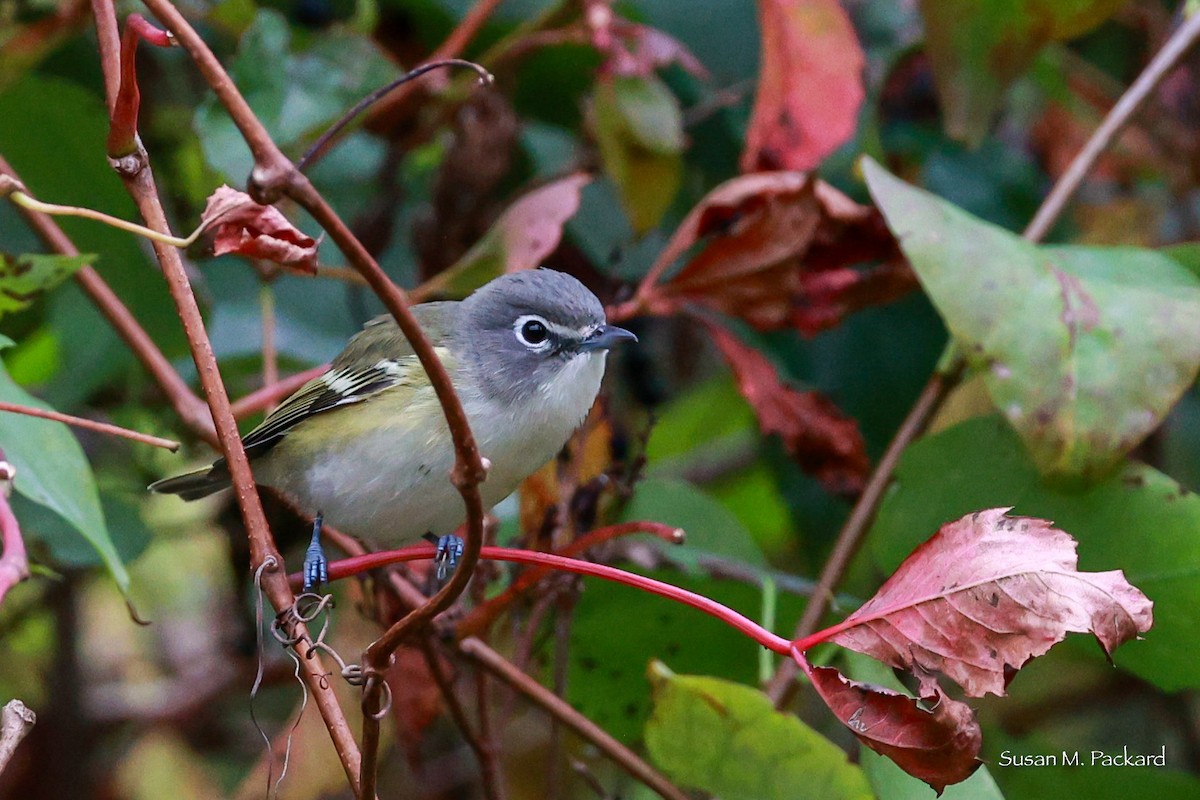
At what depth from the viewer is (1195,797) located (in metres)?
2.42

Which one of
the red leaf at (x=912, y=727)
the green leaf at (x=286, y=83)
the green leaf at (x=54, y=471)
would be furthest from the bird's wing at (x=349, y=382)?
the red leaf at (x=912, y=727)

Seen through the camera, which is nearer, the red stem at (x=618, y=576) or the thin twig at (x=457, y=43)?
the red stem at (x=618, y=576)

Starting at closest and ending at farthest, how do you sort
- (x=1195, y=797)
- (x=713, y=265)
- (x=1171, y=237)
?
1. (x=1195, y=797)
2. (x=713, y=265)
3. (x=1171, y=237)

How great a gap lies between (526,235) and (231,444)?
3.35 ft

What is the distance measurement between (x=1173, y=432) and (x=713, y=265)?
70.5 inches

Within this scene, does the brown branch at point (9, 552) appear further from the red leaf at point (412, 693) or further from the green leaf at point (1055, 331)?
the green leaf at point (1055, 331)

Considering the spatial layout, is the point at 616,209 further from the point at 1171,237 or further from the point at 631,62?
the point at 1171,237

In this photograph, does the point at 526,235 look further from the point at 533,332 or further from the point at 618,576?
the point at 618,576

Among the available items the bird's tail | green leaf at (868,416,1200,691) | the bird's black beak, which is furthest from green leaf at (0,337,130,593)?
green leaf at (868,416,1200,691)

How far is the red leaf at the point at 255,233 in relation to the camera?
135cm

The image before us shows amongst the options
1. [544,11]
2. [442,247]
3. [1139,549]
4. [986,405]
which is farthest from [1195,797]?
[544,11]

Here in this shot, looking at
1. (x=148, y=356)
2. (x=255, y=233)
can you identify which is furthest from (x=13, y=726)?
(x=148, y=356)

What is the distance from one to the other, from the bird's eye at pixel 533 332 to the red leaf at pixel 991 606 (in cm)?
129

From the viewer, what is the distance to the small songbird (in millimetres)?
2408
